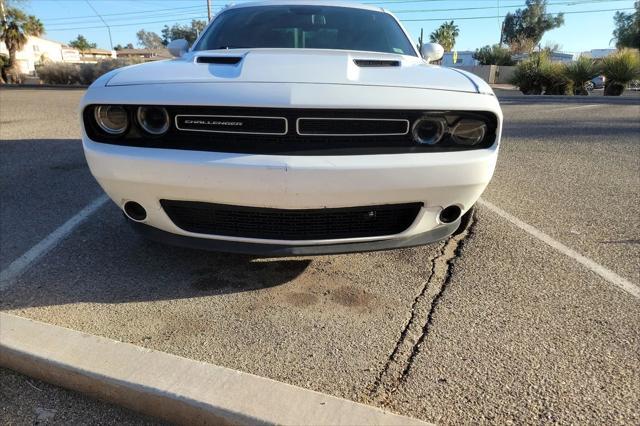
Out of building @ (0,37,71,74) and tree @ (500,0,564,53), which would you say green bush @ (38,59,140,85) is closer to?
building @ (0,37,71,74)

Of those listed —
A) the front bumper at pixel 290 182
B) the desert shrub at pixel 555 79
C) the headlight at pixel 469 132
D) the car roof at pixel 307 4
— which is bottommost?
the desert shrub at pixel 555 79

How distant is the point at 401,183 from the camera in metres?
2.23

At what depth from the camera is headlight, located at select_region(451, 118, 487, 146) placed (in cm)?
237

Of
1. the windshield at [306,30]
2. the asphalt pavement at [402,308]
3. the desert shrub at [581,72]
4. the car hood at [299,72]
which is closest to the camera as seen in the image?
the asphalt pavement at [402,308]

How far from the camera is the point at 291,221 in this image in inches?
94.0

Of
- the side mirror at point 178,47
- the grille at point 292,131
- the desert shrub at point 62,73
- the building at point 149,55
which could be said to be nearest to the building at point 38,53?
the building at point 149,55

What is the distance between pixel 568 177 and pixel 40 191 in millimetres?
5301

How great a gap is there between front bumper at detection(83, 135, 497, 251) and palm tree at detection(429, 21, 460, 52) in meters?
72.9

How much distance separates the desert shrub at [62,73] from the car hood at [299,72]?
30.6 meters

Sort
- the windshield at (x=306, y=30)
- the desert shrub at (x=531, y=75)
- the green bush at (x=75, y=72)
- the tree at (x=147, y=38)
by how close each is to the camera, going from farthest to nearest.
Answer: the tree at (x=147, y=38) < the green bush at (x=75, y=72) < the desert shrub at (x=531, y=75) < the windshield at (x=306, y=30)

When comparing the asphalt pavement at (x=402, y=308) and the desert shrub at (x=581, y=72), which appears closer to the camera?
the asphalt pavement at (x=402, y=308)

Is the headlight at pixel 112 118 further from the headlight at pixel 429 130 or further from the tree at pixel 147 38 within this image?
the tree at pixel 147 38

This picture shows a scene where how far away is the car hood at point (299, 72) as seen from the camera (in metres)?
2.29

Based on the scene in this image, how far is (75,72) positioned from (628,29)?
4942 cm
